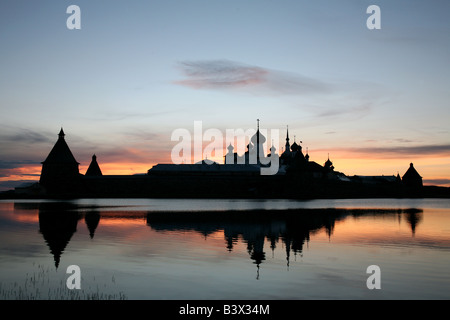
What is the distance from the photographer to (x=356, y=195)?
234ft

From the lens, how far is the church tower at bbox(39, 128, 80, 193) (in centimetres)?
6462

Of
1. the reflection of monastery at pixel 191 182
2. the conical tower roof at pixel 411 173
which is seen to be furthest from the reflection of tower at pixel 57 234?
the conical tower roof at pixel 411 173

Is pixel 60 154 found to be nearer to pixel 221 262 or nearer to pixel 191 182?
pixel 191 182

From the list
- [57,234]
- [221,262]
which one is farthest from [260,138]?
[221,262]

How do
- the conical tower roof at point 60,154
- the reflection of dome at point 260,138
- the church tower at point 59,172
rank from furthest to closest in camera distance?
the reflection of dome at point 260,138, the conical tower roof at point 60,154, the church tower at point 59,172

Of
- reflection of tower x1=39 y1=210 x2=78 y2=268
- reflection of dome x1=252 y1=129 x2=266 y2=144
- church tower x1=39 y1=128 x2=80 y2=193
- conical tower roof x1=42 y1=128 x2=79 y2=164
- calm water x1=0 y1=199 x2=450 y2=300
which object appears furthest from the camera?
reflection of dome x1=252 y1=129 x2=266 y2=144

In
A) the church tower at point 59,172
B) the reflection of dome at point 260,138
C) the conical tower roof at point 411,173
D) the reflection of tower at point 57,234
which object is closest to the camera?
the reflection of tower at point 57,234

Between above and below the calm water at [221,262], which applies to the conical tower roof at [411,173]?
above

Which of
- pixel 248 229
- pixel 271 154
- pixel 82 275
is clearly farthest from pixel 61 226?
pixel 271 154

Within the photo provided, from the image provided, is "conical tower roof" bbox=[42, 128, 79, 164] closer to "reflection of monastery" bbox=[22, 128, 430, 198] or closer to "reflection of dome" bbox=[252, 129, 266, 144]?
"reflection of monastery" bbox=[22, 128, 430, 198]

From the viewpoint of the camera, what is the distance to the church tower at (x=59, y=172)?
2544 inches

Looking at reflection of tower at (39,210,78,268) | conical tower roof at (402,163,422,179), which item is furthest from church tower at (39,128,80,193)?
conical tower roof at (402,163,422,179)

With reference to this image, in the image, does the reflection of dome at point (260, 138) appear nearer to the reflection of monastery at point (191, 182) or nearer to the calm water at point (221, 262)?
the reflection of monastery at point (191, 182)

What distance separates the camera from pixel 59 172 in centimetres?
6462
